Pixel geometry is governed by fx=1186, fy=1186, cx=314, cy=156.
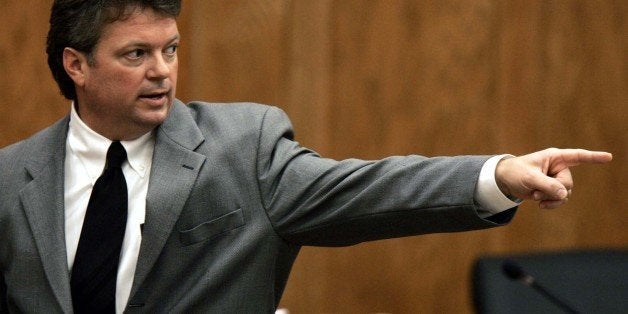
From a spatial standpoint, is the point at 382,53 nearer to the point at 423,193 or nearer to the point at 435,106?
the point at 435,106

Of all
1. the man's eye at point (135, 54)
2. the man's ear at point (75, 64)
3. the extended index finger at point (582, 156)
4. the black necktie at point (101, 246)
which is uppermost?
the man's eye at point (135, 54)

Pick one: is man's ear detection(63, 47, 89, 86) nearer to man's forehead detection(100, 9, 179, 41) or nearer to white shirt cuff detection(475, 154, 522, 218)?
man's forehead detection(100, 9, 179, 41)

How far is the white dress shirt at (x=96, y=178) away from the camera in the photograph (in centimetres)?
247

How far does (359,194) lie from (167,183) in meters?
0.42

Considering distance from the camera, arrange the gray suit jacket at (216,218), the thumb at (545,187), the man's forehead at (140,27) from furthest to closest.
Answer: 1. the man's forehead at (140,27)
2. the gray suit jacket at (216,218)
3. the thumb at (545,187)

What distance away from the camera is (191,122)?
102 inches

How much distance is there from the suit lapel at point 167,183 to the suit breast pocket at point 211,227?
0.13 ft

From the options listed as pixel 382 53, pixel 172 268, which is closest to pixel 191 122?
pixel 172 268

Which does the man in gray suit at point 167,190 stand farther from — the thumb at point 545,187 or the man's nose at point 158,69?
the thumb at point 545,187

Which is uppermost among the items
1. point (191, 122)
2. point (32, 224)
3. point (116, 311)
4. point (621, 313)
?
point (191, 122)

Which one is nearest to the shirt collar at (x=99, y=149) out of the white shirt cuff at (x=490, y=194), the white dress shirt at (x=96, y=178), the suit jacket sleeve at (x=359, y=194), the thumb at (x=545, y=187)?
the white dress shirt at (x=96, y=178)

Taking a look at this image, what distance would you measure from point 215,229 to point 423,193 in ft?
1.55

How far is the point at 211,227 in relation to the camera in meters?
2.47

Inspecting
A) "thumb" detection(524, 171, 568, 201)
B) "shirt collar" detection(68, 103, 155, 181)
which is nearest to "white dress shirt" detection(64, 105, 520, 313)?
"shirt collar" detection(68, 103, 155, 181)
